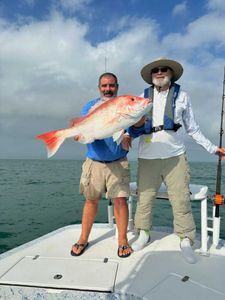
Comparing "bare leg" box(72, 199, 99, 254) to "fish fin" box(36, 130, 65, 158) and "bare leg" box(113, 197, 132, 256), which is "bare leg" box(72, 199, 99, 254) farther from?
"fish fin" box(36, 130, 65, 158)

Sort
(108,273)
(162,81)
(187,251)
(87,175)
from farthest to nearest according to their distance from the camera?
(87,175), (162,81), (187,251), (108,273)

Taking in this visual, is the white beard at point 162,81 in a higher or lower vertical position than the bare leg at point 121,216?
higher

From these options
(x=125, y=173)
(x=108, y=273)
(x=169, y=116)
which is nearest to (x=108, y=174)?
(x=125, y=173)

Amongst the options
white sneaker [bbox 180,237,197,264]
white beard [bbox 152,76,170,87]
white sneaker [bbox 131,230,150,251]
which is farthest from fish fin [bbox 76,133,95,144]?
white sneaker [bbox 180,237,197,264]

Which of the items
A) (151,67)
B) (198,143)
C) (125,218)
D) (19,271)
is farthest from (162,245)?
(151,67)

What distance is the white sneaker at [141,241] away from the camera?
431 centimetres

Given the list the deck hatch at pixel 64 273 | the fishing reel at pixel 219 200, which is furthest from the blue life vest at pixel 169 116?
the deck hatch at pixel 64 273

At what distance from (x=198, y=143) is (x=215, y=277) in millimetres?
1851

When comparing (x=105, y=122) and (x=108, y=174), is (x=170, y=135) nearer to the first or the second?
(x=108, y=174)

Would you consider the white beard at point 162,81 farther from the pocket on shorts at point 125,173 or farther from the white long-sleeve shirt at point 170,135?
the pocket on shorts at point 125,173

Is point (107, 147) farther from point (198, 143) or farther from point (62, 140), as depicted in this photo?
point (198, 143)

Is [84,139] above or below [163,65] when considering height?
below

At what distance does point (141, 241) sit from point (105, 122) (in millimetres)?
2007

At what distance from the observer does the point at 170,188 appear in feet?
14.1
